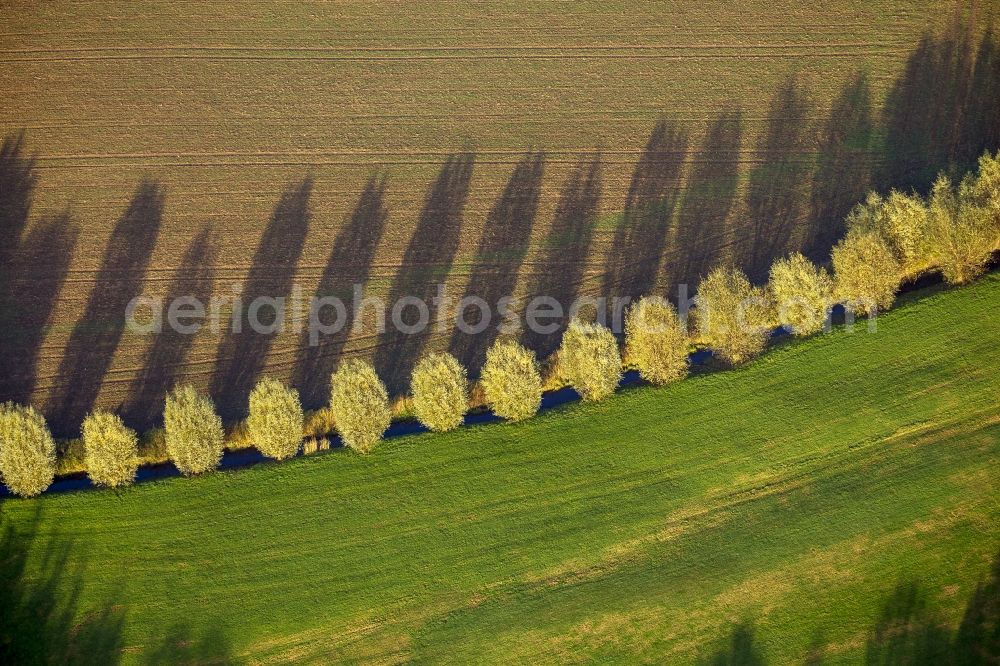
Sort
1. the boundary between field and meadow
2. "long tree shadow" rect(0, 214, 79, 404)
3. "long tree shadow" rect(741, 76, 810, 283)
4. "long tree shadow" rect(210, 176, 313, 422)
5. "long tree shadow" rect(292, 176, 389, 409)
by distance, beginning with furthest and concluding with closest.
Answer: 1. "long tree shadow" rect(741, 76, 810, 283)
2. "long tree shadow" rect(292, 176, 389, 409)
3. "long tree shadow" rect(210, 176, 313, 422)
4. "long tree shadow" rect(0, 214, 79, 404)
5. the boundary between field and meadow

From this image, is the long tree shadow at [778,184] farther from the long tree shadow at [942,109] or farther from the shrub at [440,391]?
the shrub at [440,391]

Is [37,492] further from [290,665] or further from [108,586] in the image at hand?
[290,665]

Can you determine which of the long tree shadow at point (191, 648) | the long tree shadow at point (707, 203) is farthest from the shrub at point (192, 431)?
the long tree shadow at point (707, 203)

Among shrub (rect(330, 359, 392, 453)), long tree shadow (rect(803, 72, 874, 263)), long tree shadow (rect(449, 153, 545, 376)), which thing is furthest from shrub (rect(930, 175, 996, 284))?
shrub (rect(330, 359, 392, 453))

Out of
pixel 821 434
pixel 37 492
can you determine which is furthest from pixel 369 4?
pixel 821 434

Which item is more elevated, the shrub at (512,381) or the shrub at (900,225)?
the shrub at (900,225)

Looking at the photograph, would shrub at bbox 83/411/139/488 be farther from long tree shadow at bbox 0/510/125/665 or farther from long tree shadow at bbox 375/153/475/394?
long tree shadow at bbox 375/153/475/394
